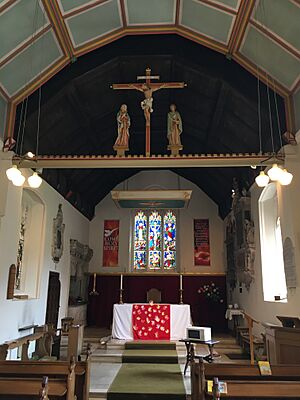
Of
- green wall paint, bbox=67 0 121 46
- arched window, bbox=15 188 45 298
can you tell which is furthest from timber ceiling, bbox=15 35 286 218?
arched window, bbox=15 188 45 298

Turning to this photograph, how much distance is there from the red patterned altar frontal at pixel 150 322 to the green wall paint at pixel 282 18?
606cm

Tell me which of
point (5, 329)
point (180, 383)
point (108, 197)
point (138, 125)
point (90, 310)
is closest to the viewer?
point (180, 383)

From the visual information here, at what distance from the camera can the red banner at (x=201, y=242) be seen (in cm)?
1201

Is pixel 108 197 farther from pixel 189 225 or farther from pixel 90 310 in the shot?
pixel 90 310

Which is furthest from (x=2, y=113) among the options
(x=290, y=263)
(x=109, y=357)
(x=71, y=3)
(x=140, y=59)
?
(x=290, y=263)

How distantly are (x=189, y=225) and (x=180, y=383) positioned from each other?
727 centimetres

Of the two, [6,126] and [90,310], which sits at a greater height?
[6,126]

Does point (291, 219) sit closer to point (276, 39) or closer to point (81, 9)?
point (276, 39)

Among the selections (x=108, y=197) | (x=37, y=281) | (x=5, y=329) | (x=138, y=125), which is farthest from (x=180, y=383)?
(x=108, y=197)

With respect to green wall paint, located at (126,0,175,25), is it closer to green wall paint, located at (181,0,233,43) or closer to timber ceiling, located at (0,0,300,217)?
timber ceiling, located at (0,0,300,217)

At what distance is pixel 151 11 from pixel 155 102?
8.44ft

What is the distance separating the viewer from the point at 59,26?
574 centimetres

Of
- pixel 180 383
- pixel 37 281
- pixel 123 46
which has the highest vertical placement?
pixel 123 46

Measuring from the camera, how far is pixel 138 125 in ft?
31.5
